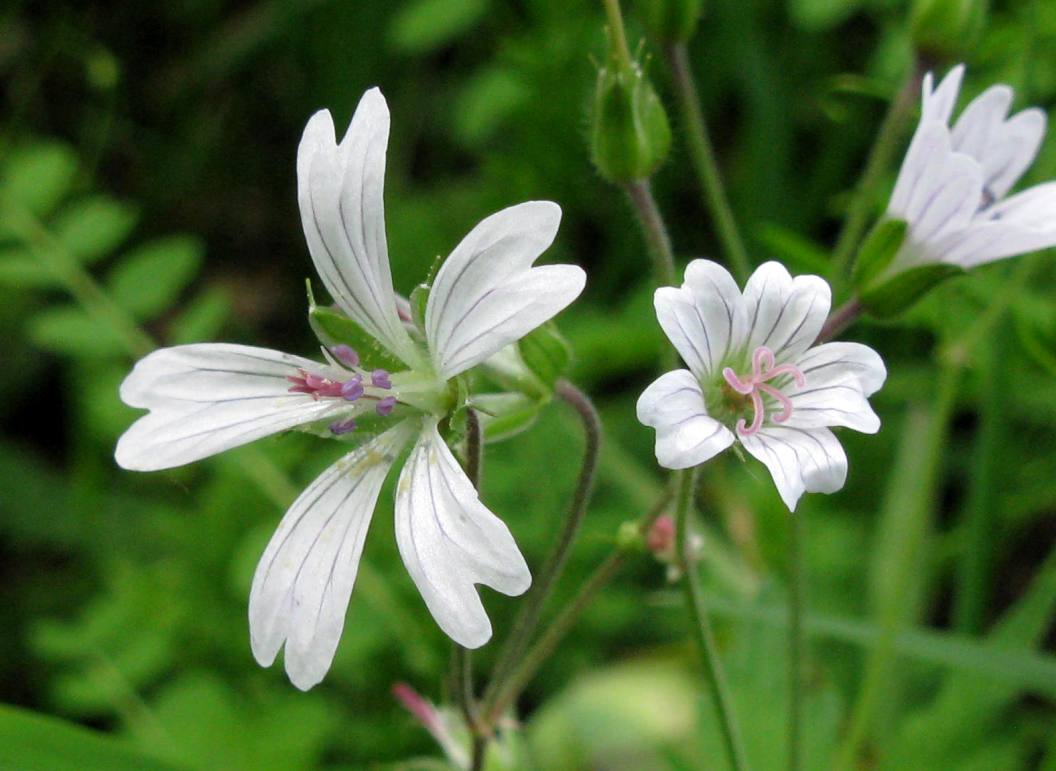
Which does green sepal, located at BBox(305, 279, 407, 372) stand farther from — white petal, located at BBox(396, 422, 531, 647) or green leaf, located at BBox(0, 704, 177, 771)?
green leaf, located at BBox(0, 704, 177, 771)

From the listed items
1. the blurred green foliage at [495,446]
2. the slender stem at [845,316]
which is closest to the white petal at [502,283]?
the slender stem at [845,316]

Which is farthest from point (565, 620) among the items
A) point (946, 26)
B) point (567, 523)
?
point (946, 26)

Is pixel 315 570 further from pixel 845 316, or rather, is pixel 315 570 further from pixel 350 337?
pixel 845 316

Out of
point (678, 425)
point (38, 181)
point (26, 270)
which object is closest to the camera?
point (678, 425)

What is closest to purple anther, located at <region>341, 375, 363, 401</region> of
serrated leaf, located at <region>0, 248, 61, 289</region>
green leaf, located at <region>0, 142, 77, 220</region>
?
serrated leaf, located at <region>0, 248, 61, 289</region>

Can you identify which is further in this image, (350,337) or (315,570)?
(350,337)

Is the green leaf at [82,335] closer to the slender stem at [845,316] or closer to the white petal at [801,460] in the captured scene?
the slender stem at [845,316]

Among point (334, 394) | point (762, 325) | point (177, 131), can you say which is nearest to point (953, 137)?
point (762, 325)
